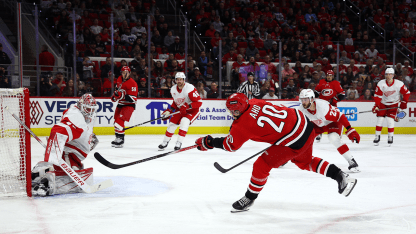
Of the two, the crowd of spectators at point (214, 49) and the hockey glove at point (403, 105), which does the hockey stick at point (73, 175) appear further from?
the hockey glove at point (403, 105)

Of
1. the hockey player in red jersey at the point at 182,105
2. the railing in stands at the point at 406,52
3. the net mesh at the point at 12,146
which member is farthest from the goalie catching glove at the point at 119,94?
the railing in stands at the point at 406,52

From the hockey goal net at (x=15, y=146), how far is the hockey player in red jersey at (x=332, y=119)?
9.31ft

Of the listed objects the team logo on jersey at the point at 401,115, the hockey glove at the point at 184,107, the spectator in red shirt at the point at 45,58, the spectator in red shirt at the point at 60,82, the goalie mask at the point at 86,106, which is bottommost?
the team logo on jersey at the point at 401,115

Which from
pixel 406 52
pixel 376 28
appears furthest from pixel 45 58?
pixel 376 28

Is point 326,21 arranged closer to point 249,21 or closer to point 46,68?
point 249,21

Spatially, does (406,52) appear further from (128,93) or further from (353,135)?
(128,93)

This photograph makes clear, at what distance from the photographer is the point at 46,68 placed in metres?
8.02

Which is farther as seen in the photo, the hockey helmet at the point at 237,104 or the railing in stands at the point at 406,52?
the railing in stands at the point at 406,52

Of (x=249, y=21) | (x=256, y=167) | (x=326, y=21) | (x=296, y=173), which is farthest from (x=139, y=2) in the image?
(x=256, y=167)

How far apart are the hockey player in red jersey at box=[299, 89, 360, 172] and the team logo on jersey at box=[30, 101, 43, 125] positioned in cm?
572

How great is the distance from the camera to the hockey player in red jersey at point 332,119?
447 cm

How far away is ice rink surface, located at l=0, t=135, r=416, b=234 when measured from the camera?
2557 mm

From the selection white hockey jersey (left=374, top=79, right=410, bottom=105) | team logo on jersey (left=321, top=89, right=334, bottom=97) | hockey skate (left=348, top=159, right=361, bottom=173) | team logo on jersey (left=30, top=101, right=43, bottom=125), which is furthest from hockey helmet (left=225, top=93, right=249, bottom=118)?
team logo on jersey (left=30, top=101, right=43, bottom=125)

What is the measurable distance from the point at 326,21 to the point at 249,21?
8.78 ft
